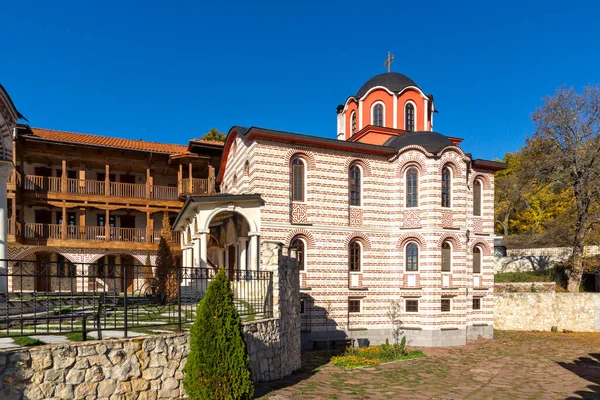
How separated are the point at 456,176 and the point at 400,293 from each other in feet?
17.0

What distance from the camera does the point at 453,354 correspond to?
16422 mm

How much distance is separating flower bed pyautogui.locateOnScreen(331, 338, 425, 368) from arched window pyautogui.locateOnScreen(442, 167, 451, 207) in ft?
19.8

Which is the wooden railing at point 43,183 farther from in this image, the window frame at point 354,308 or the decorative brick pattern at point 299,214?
the window frame at point 354,308

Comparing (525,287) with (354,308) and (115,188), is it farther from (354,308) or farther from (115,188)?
(115,188)

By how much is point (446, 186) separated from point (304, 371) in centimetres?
998

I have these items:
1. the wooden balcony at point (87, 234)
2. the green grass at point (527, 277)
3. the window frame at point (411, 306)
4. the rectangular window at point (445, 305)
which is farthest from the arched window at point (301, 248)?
the green grass at point (527, 277)

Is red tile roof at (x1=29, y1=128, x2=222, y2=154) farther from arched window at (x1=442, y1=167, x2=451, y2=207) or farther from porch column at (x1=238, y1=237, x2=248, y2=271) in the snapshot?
arched window at (x1=442, y1=167, x2=451, y2=207)

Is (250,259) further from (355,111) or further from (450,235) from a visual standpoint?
(355,111)

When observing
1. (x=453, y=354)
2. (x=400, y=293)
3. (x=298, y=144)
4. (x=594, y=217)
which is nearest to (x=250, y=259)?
(x=298, y=144)

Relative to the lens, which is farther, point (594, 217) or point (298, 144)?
point (594, 217)

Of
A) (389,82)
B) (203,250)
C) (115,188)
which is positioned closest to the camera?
(203,250)

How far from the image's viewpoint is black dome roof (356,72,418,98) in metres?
22.6

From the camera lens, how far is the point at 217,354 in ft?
26.0

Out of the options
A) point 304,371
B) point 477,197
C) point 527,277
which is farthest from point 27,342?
point 527,277
